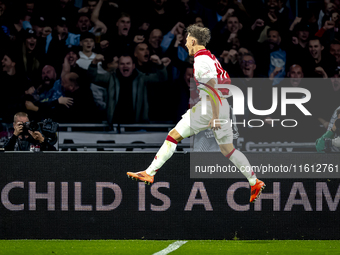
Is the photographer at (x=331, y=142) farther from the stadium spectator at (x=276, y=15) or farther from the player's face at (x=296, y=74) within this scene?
the stadium spectator at (x=276, y=15)

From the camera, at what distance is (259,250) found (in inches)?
199

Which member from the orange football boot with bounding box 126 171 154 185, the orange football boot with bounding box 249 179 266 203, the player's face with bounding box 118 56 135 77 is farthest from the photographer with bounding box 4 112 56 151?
the player's face with bounding box 118 56 135 77

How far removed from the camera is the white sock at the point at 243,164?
17.7 ft

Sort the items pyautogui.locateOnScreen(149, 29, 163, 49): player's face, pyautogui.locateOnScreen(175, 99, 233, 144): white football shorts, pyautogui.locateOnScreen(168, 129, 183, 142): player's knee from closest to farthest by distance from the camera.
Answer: pyautogui.locateOnScreen(175, 99, 233, 144): white football shorts, pyautogui.locateOnScreen(168, 129, 183, 142): player's knee, pyautogui.locateOnScreen(149, 29, 163, 49): player's face

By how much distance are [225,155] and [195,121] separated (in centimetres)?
51

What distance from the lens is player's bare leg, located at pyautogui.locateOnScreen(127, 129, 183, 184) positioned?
17.5ft

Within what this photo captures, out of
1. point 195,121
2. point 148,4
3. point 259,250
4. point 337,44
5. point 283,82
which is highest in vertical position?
point 148,4

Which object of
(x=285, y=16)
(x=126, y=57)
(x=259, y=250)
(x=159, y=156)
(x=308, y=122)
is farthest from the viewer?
(x=285, y=16)

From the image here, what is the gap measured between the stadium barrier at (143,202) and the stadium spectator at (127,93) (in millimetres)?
3596

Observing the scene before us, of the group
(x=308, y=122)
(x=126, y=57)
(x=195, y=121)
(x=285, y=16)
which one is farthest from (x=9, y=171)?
(x=285, y=16)

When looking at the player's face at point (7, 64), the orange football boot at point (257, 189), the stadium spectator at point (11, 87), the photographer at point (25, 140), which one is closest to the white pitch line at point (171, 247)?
the orange football boot at point (257, 189)

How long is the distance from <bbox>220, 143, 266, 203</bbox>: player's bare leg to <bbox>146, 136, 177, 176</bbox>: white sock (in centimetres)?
48

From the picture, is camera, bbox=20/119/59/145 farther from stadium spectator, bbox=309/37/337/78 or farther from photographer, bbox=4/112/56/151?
stadium spectator, bbox=309/37/337/78

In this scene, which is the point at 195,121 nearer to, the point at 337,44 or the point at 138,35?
the point at 138,35
